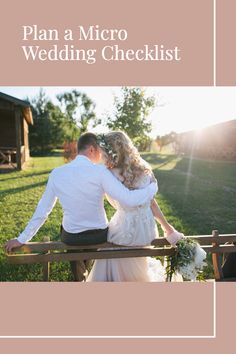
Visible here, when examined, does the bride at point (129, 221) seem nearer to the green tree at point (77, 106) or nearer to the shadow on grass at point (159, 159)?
the shadow on grass at point (159, 159)

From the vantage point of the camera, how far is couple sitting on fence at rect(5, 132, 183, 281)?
133 inches

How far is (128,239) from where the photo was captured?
12.4 ft

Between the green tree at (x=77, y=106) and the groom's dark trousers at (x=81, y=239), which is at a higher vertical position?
the green tree at (x=77, y=106)

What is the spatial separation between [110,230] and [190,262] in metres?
0.87

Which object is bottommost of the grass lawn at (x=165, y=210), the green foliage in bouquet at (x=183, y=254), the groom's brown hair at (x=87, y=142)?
the grass lawn at (x=165, y=210)

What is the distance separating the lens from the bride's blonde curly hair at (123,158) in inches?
140

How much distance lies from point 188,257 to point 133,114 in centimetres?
1997

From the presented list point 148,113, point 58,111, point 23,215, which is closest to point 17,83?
point 23,215

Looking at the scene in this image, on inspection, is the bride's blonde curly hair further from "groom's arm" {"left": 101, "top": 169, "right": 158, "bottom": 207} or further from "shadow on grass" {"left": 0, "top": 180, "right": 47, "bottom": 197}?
"shadow on grass" {"left": 0, "top": 180, "right": 47, "bottom": 197}

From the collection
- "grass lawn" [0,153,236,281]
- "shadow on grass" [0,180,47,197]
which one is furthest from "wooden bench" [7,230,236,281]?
"shadow on grass" [0,180,47,197]

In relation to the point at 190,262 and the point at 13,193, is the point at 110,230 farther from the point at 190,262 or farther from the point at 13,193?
the point at 13,193

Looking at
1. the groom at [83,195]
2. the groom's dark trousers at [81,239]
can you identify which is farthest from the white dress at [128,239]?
the groom at [83,195]

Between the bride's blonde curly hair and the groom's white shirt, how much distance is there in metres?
0.18

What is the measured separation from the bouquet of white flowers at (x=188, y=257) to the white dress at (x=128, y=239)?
1.16 feet
